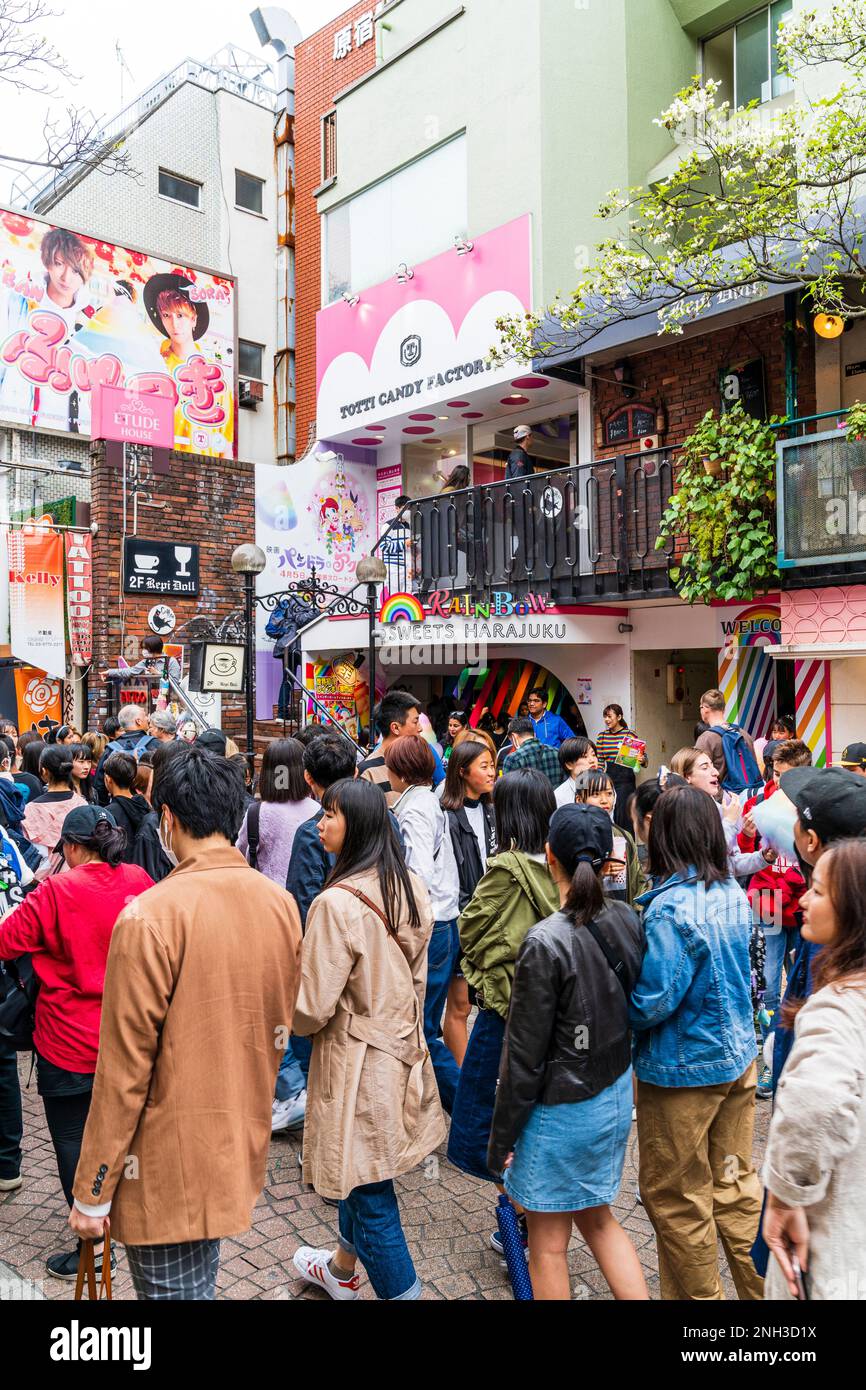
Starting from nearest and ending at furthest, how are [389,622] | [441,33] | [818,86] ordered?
[818,86] < [389,622] < [441,33]

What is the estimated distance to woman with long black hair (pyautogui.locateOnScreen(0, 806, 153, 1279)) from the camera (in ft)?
10.8

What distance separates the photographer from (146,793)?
227 inches

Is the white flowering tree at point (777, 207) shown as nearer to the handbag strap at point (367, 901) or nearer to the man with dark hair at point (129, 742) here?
the man with dark hair at point (129, 742)

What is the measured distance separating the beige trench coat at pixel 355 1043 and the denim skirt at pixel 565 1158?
463 mm

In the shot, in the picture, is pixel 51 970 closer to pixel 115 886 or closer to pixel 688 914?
pixel 115 886

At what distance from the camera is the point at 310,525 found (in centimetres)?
1520

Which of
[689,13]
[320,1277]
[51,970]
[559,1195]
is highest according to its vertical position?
[689,13]

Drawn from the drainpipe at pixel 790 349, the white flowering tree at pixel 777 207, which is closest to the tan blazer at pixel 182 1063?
the white flowering tree at pixel 777 207

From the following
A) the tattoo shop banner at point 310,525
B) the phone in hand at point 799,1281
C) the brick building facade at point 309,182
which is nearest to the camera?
the phone in hand at point 799,1281

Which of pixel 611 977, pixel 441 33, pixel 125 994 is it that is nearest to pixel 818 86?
pixel 441 33

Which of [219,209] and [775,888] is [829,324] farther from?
[219,209]

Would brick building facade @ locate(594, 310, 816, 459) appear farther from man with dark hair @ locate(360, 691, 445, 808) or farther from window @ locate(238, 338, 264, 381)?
window @ locate(238, 338, 264, 381)

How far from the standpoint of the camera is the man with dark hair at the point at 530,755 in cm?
641

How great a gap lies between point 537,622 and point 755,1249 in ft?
29.5
